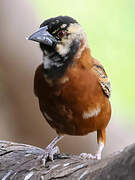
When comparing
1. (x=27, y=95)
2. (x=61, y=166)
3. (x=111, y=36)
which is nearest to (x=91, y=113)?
(x=61, y=166)

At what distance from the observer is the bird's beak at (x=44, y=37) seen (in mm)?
4285

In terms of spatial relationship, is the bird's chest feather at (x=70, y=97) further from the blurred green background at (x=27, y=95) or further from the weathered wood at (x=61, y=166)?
the blurred green background at (x=27, y=95)

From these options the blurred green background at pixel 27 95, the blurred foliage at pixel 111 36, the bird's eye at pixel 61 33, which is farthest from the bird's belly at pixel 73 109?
the blurred foliage at pixel 111 36

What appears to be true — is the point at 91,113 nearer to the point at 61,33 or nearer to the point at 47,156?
the point at 47,156

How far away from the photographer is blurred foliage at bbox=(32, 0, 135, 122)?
25.6ft

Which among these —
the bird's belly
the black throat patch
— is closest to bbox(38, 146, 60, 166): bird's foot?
the bird's belly

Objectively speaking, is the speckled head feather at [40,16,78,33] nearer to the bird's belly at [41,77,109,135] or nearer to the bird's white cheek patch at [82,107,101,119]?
the bird's belly at [41,77,109,135]

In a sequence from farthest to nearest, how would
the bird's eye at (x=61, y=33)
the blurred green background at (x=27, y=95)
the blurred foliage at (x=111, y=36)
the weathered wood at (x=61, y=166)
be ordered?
1. the blurred foliage at (x=111, y=36)
2. the blurred green background at (x=27, y=95)
3. the bird's eye at (x=61, y=33)
4. the weathered wood at (x=61, y=166)

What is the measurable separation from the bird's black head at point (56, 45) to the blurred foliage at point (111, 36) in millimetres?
3017

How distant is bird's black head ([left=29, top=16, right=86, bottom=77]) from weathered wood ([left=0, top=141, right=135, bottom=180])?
711 mm

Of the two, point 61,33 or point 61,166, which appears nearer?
point 61,166

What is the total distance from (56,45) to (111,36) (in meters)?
3.93

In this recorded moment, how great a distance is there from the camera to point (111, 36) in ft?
26.8

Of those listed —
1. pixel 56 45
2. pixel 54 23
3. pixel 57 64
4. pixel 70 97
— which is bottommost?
pixel 70 97
